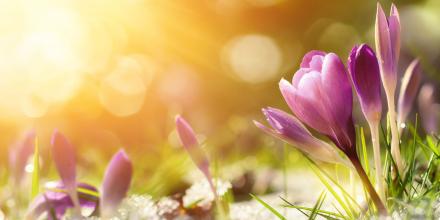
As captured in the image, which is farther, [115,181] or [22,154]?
[22,154]

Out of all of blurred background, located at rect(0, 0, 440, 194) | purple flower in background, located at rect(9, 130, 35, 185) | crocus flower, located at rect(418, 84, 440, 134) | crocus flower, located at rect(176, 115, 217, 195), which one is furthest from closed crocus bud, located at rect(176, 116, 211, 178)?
blurred background, located at rect(0, 0, 440, 194)

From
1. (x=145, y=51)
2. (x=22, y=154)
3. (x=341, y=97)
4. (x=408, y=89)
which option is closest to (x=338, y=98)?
(x=341, y=97)

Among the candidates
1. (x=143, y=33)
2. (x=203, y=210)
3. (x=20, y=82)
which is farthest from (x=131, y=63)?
(x=203, y=210)

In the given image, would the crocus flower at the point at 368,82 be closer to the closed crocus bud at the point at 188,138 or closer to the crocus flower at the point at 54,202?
the closed crocus bud at the point at 188,138

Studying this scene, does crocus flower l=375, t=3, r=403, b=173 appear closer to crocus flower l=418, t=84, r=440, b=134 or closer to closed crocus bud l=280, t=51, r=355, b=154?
closed crocus bud l=280, t=51, r=355, b=154

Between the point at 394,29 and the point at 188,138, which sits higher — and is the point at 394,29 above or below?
above

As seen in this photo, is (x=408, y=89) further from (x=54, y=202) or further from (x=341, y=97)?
(x=54, y=202)
